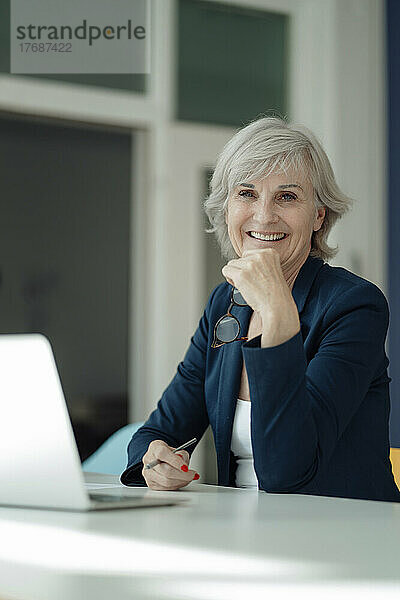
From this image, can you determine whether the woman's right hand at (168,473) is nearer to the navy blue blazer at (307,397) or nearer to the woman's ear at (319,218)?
the navy blue blazer at (307,397)

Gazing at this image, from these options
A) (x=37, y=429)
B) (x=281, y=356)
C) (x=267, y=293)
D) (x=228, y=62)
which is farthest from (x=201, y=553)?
(x=228, y=62)

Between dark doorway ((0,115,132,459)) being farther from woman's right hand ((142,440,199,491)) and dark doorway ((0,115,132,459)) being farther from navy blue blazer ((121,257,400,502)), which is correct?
woman's right hand ((142,440,199,491))

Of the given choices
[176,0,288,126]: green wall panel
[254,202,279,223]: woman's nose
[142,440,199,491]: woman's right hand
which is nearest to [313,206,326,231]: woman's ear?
[254,202,279,223]: woman's nose

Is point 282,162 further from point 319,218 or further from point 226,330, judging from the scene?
point 226,330

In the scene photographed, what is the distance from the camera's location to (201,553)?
30.5 inches

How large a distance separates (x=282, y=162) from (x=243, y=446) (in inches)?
21.2

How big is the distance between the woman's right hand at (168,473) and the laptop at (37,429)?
37 centimetres

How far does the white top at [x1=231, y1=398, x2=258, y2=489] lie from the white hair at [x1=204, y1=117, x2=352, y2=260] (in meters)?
0.41

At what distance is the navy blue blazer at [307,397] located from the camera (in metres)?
1.36

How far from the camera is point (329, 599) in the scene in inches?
25.1

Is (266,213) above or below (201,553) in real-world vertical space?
above

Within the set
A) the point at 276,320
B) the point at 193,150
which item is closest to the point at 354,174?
the point at 193,150

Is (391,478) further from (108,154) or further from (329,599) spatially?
(108,154)

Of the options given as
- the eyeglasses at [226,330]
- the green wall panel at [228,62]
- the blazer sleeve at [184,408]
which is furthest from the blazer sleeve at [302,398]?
the green wall panel at [228,62]
